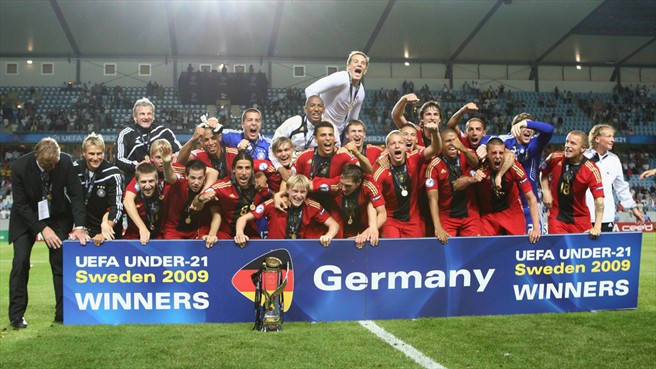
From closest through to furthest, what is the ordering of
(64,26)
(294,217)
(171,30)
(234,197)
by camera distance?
1. (294,217)
2. (234,197)
3. (64,26)
4. (171,30)

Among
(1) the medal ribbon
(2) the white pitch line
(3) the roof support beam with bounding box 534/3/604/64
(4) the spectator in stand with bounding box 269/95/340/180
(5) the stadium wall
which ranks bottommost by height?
(2) the white pitch line

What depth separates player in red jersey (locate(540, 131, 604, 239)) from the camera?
23.4ft

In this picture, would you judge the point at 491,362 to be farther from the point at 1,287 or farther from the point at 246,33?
the point at 246,33

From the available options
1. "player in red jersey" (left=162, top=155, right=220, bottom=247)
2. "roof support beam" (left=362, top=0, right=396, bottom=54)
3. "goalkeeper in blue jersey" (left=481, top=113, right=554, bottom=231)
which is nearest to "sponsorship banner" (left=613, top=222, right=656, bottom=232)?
"roof support beam" (left=362, top=0, right=396, bottom=54)

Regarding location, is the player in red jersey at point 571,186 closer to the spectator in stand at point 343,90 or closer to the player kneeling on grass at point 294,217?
the spectator in stand at point 343,90

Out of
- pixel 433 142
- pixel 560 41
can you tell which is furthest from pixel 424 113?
pixel 560 41

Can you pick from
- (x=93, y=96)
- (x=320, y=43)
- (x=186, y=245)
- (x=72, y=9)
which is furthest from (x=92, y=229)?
(x=93, y=96)

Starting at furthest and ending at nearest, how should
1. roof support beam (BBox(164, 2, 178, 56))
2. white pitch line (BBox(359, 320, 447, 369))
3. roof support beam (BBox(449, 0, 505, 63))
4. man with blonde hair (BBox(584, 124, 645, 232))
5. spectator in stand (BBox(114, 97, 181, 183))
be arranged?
1. roof support beam (BBox(449, 0, 505, 63))
2. roof support beam (BBox(164, 2, 178, 56))
3. man with blonde hair (BBox(584, 124, 645, 232))
4. spectator in stand (BBox(114, 97, 181, 183))
5. white pitch line (BBox(359, 320, 447, 369))

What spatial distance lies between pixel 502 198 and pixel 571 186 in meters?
0.82

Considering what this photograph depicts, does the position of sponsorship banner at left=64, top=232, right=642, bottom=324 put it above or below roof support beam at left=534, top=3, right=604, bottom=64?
below

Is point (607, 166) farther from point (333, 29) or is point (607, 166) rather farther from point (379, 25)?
point (333, 29)

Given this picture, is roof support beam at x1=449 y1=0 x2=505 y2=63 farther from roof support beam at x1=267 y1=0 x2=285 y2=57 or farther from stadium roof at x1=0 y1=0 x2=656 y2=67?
roof support beam at x1=267 y1=0 x2=285 y2=57

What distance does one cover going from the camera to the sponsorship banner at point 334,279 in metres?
6.21

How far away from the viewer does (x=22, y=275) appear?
6.25 meters
